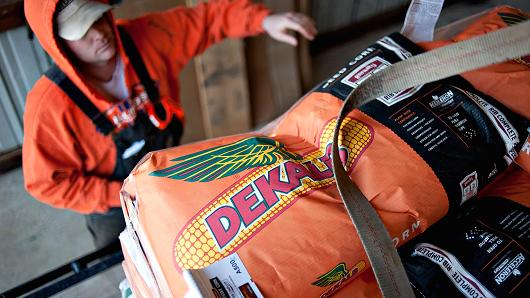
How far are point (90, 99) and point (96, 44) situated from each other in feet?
0.41

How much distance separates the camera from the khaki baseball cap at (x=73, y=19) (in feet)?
3.40

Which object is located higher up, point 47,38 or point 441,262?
point 47,38

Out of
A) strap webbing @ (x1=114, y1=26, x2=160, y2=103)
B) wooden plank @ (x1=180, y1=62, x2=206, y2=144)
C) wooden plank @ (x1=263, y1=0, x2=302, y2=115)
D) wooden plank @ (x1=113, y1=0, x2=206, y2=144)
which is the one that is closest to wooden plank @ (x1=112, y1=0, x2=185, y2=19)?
wooden plank @ (x1=113, y1=0, x2=206, y2=144)

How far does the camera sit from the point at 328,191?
654 millimetres

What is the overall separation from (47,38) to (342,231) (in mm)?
764

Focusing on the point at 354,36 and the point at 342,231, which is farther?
the point at 354,36

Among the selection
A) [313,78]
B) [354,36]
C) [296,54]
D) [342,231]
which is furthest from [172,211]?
[354,36]

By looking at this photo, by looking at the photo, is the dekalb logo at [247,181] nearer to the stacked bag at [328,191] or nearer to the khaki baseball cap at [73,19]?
the stacked bag at [328,191]

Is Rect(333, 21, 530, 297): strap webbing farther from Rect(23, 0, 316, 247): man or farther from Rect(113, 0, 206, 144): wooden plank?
Rect(113, 0, 206, 144): wooden plank

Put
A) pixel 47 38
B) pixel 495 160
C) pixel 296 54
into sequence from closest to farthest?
pixel 495 160, pixel 47 38, pixel 296 54

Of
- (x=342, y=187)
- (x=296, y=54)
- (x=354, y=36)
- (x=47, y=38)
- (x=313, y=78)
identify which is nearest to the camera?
(x=342, y=187)

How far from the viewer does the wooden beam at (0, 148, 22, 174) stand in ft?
7.04

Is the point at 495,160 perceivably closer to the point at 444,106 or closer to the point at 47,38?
the point at 444,106

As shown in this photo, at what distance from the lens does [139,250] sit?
2.28 ft
